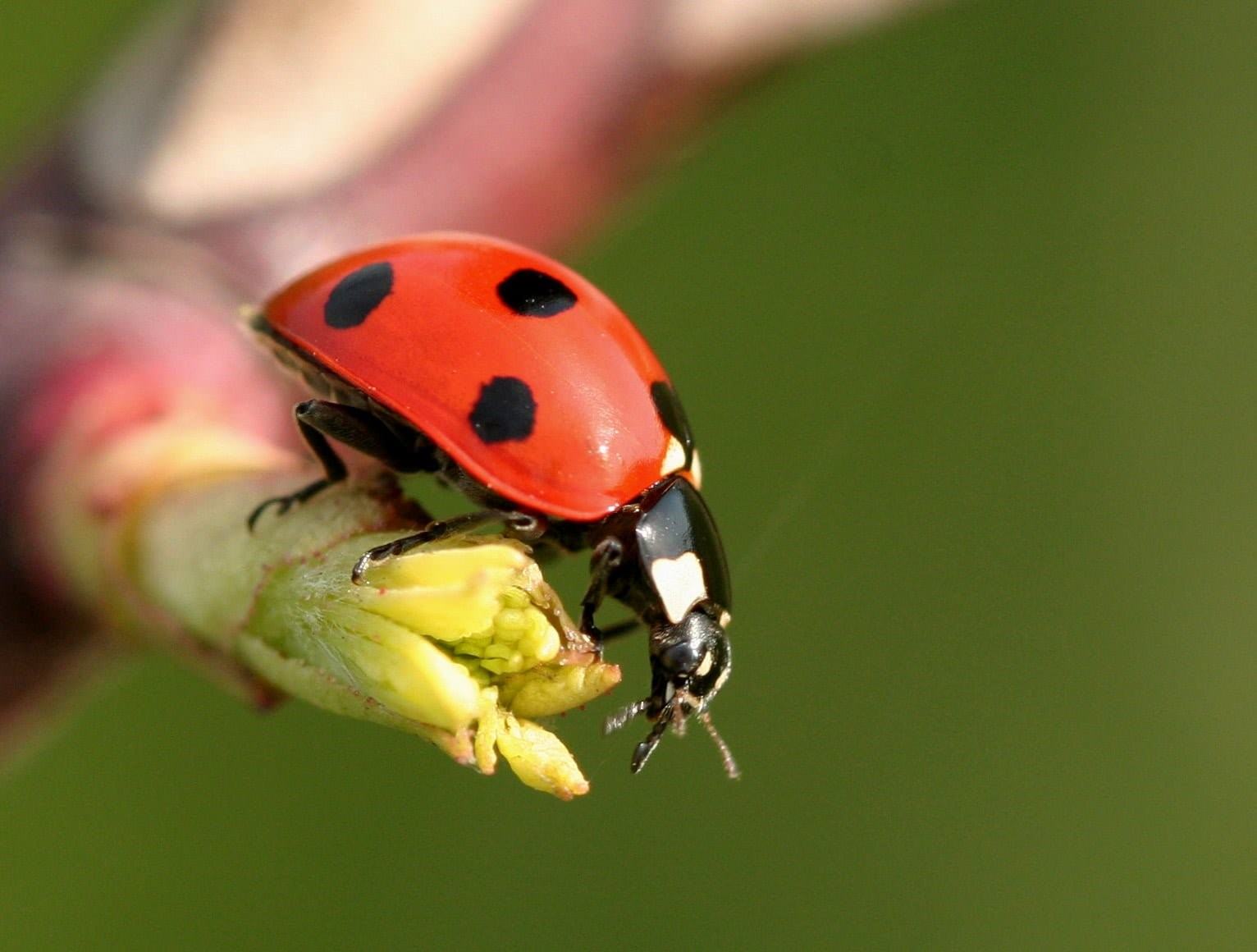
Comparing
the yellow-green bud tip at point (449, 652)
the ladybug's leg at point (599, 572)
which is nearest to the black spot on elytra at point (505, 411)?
the ladybug's leg at point (599, 572)

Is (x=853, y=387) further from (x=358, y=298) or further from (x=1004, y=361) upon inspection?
(x=358, y=298)

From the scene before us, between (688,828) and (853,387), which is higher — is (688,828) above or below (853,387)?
below

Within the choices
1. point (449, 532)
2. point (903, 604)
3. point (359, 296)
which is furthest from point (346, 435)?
point (903, 604)

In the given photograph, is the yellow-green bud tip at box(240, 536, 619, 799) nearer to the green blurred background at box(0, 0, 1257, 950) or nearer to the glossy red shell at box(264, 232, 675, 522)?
the glossy red shell at box(264, 232, 675, 522)

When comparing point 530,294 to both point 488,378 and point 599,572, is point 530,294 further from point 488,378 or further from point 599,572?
point 599,572

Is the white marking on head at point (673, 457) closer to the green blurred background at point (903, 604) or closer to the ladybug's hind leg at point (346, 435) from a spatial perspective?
the ladybug's hind leg at point (346, 435)

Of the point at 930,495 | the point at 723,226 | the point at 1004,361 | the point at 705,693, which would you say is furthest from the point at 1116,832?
the point at 705,693

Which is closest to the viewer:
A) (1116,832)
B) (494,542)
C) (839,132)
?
(494,542)
